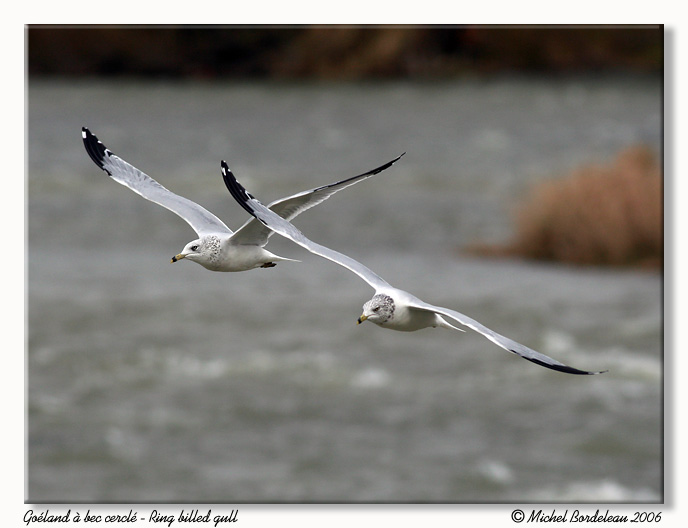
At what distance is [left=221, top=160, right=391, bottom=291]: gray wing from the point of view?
3062 mm

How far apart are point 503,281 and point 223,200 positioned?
696 cm

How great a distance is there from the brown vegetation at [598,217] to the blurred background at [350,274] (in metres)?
0.08

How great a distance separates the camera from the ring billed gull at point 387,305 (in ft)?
10.1

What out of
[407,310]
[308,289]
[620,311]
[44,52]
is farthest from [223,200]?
[407,310]

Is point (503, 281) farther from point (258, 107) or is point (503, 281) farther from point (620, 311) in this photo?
point (258, 107)

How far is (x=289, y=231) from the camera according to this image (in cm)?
313

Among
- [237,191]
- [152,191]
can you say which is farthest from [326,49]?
[237,191]

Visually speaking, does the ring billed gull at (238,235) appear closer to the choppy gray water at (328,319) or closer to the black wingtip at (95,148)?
the black wingtip at (95,148)

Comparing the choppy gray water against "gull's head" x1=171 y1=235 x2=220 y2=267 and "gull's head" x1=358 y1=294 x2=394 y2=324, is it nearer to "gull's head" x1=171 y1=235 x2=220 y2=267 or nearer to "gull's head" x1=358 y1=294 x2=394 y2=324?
"gull's head" x1=171 y1=235 x2=220 y2=267

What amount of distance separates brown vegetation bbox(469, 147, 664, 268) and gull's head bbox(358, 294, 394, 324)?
57.6 ft

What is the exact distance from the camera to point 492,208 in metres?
31.7

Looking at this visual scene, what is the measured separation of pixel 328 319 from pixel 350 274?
125 centimetres

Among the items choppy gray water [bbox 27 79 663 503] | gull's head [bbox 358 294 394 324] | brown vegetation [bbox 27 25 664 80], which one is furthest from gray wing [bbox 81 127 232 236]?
brown vegetation [bbox 27 25 664 80]

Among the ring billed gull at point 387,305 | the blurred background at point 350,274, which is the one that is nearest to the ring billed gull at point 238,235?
the ring billed gull at point 387,305
